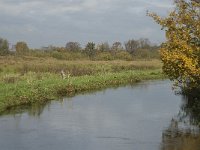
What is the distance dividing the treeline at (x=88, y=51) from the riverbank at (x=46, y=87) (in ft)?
86.9

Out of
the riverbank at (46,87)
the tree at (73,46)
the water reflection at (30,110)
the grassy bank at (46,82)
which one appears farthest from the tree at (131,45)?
the water reflection at (30,110)

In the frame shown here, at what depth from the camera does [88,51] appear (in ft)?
303

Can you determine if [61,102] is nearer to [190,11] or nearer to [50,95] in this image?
[50,95]

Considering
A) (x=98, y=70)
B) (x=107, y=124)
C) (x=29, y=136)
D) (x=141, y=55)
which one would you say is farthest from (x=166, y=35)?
(x=141, y=55)

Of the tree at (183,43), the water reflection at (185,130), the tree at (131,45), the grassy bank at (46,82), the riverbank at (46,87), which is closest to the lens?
the water reflection at (185,130)

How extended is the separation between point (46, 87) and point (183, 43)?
1263cm

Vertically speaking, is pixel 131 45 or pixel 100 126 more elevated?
pixel 131 45

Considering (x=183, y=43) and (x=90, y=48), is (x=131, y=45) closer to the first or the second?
(x=90, y=48)

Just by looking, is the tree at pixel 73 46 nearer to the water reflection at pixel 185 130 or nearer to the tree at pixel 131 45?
the tree at pixel 131 45

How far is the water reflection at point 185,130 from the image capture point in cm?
1602

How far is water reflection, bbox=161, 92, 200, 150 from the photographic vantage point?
52.5 feet

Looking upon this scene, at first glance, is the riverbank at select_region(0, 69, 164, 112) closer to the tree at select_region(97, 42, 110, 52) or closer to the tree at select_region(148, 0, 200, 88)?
the tree at select_region(148, 0, 200, 88)

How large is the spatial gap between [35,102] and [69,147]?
1176 cm

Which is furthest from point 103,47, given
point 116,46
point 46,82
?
point 46,82
